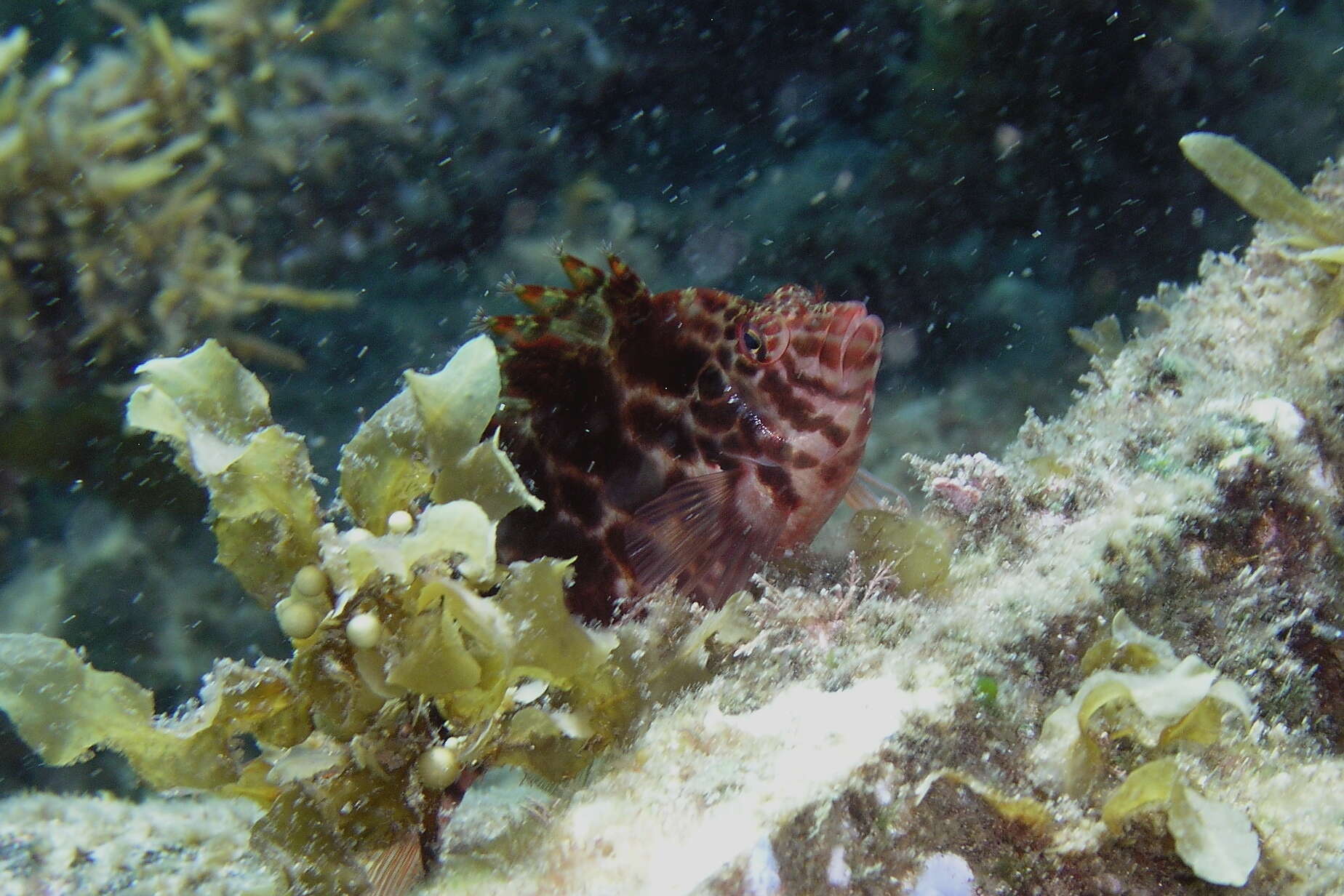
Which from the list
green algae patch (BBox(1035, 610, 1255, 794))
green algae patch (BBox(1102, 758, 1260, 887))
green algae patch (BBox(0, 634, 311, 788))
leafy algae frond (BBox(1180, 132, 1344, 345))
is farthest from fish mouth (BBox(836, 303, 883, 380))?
green algae patch (BBox(0, 634, 311, 788))

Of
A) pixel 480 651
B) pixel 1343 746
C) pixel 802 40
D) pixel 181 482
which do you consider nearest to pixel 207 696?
pixel 480 651

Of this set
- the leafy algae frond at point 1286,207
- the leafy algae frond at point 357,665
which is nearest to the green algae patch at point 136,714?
the leafy algae frond at point 357,665

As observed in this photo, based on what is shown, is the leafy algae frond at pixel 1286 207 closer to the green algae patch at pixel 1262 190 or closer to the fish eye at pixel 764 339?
the green algae patch at pixel 1262 190

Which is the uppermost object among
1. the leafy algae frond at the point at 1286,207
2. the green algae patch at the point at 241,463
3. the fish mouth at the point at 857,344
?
the green algae patch at the point at 241,463

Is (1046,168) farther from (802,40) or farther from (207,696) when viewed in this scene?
(207,696)

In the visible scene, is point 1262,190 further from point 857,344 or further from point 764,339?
point 764,339

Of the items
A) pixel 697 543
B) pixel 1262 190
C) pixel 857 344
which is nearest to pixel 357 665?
pixel 697 543
